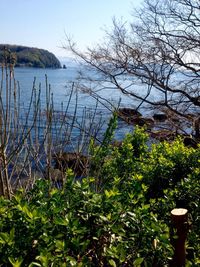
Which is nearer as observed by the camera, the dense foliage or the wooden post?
the dense foliage

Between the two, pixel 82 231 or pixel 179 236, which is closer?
pixel 82 231

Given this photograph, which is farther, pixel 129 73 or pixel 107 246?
pixel 129 73

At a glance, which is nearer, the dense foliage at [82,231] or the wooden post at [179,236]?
the dense foliage at [82,231]

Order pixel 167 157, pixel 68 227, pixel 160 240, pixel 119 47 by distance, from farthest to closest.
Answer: pixel 119 47
pixel 167 157
pixel 160 240
pixel 68 227

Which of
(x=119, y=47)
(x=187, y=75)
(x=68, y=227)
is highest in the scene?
(x=119, y=47)

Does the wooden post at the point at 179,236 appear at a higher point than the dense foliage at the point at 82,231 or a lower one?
lower

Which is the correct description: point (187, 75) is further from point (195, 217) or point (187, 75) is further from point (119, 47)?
point (195, 217)

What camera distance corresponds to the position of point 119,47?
44.1ft

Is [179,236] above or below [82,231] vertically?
below

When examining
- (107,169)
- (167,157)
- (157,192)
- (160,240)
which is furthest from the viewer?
(107,169)

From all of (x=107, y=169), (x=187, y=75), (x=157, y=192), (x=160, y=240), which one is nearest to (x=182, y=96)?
(x=187, y=75)

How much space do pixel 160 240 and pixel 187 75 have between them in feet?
40.0

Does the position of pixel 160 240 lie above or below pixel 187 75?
below

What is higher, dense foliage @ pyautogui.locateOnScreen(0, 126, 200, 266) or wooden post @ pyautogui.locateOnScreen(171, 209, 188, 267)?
dense foliage @ pyautogui.locateOnScreen(0, 126, 200, 266)
